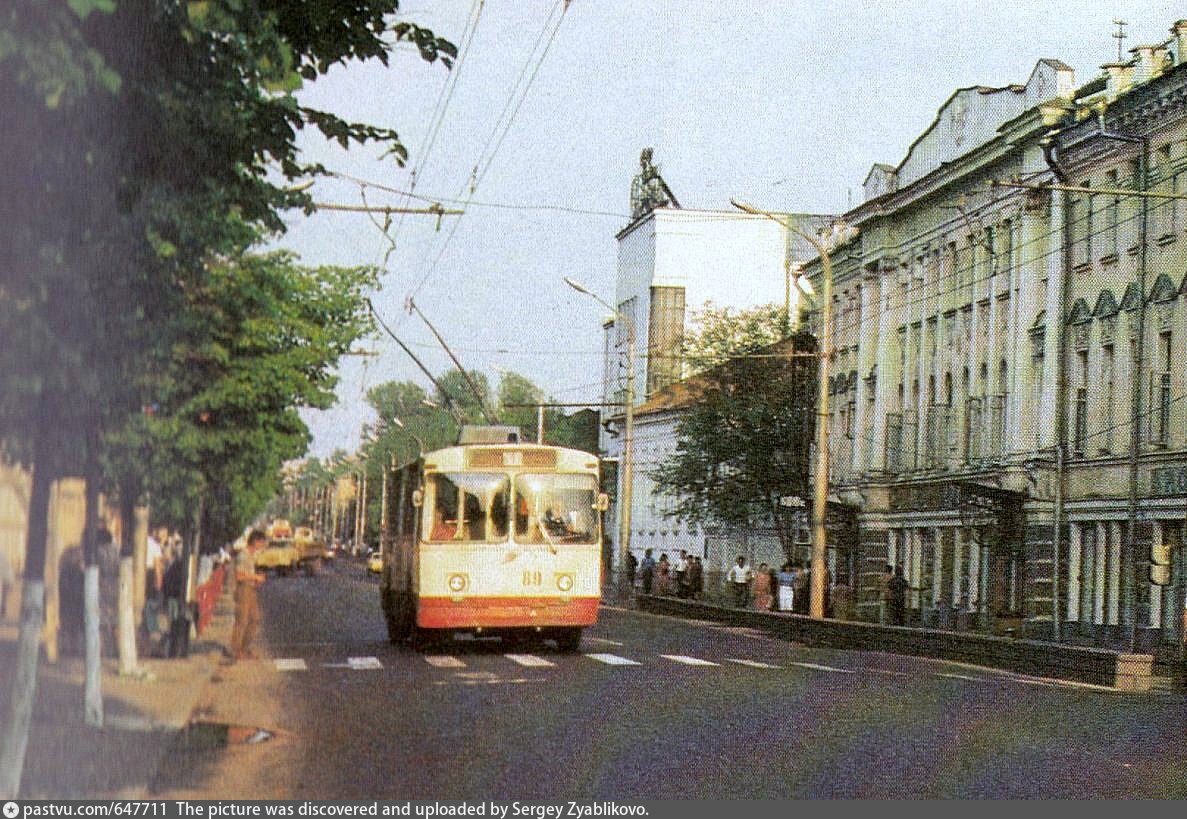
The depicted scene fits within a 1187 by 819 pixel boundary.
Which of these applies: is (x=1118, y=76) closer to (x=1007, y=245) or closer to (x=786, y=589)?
(x=1007, y=245)

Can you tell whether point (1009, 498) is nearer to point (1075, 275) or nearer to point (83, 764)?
point (1075, 275)

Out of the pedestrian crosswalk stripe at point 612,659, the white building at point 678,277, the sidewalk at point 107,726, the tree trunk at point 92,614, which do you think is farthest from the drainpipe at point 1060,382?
the white building at point 678,277

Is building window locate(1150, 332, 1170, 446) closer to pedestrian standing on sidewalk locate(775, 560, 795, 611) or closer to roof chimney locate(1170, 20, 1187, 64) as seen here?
roof chimney locate(1170, 20, 1187, 64)

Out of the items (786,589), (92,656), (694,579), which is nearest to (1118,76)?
(786,589)

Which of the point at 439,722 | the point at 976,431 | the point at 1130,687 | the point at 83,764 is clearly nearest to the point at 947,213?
the point at 976,431

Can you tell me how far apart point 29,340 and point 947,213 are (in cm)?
4969

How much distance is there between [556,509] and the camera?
32469 millimetres

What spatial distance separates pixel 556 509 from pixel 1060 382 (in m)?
19.7

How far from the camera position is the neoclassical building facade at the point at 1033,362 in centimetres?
4459

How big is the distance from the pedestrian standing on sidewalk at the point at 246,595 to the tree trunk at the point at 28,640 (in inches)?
592

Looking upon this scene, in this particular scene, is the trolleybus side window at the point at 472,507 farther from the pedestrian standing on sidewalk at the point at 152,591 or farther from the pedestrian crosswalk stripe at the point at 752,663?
the pedestrian standing on sidewalk at the point at 152,591

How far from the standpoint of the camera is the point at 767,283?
311ft

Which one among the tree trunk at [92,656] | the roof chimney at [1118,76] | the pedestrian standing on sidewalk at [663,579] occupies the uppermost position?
the roof chimney at [1118,76]

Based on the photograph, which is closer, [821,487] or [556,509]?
[556,509]
